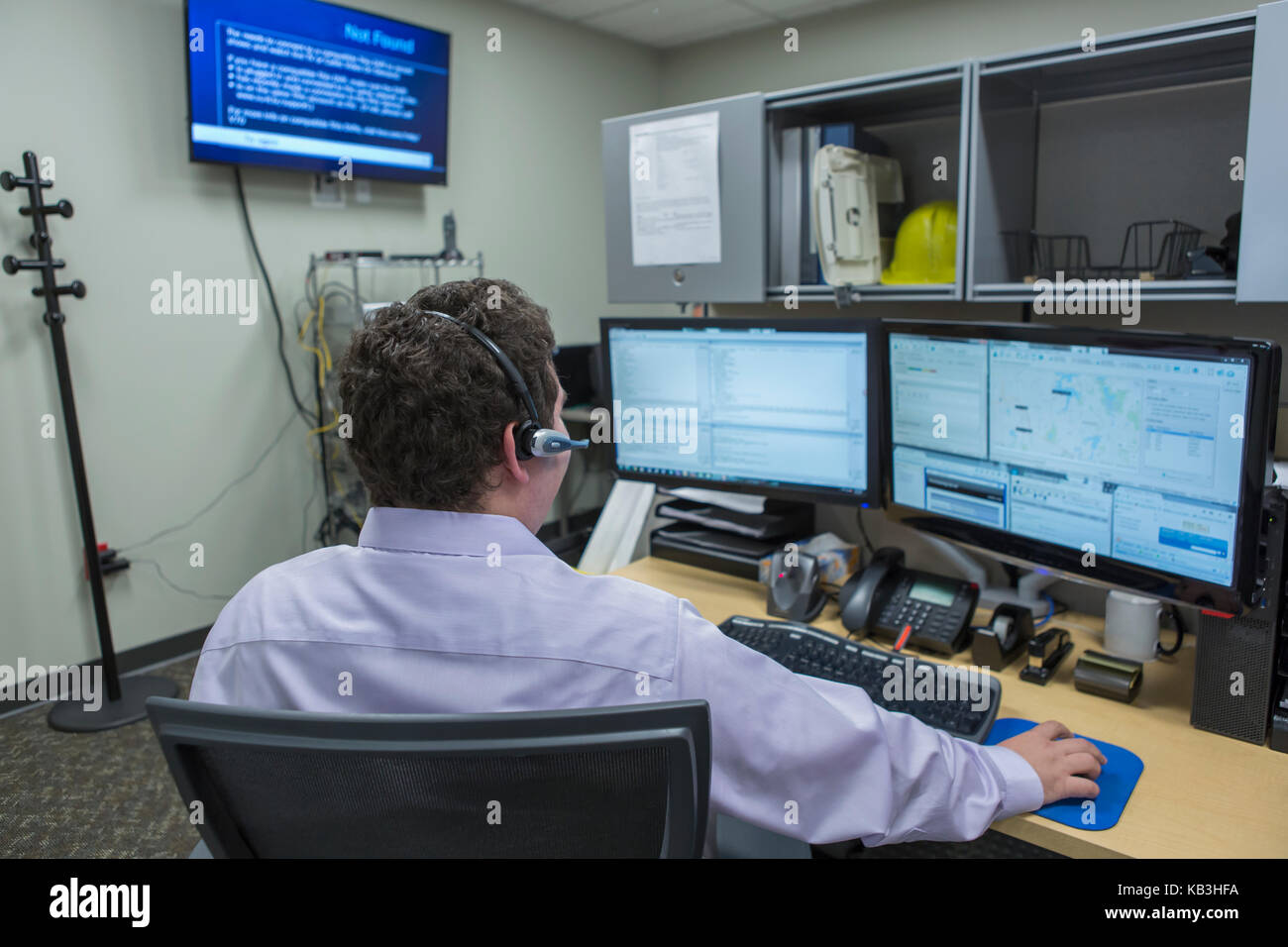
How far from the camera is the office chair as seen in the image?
0.58 metres

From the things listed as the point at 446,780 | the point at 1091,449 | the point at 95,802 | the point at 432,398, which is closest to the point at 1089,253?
the point at 1091,449

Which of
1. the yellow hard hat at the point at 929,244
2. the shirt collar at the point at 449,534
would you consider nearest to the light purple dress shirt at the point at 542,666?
the shirt collar at the point at 449,534

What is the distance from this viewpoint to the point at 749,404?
1593mm

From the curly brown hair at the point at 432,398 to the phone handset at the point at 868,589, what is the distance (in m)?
0.74

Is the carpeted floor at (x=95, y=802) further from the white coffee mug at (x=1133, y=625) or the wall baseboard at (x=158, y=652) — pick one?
the white coffee mug at (x=1133, y=625)

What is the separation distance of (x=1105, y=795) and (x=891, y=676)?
299 millimetres

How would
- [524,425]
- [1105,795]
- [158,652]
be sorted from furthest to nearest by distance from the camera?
[158,652] < [1105,795] < [524,425]

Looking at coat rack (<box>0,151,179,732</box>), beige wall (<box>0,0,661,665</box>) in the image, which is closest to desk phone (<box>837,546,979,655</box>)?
coat rack (<box>0,151,179,732</box>)

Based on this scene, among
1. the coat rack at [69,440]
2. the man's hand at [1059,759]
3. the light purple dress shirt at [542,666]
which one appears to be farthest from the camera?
the coat rack at [69,440]

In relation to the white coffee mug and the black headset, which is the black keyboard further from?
the black headset

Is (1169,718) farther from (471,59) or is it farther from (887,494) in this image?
(471,59)

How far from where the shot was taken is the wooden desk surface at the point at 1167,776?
0.91 meters

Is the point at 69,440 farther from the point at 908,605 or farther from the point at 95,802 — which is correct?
the point at 908,605
